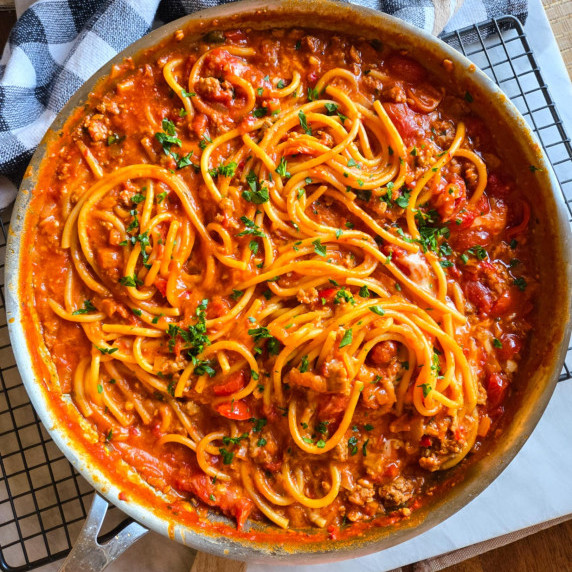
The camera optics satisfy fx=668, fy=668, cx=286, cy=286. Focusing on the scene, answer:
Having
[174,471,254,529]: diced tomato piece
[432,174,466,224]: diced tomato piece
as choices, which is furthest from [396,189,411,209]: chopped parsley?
[174,471,254,529]: diced tomato piece

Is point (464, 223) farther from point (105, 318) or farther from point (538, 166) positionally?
point (105, 318)

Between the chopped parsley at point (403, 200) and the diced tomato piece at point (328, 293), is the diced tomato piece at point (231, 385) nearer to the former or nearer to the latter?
the diced tomato piece at point (328, 293)

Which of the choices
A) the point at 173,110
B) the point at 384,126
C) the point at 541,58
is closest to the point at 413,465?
the point at 384,126

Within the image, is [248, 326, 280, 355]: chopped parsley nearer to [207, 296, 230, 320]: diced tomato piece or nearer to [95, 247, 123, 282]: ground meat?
[207, 296, 230, 320]: diced tomato piece

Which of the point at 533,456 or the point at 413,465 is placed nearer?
the point at 413,465

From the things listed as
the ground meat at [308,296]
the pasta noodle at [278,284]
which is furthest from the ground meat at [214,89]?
the ground meat at [308,296]

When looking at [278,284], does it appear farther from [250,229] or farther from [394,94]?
[394,94]

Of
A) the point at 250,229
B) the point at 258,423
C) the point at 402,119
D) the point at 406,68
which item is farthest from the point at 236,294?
the point at 406,68
